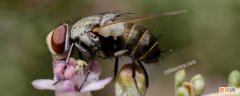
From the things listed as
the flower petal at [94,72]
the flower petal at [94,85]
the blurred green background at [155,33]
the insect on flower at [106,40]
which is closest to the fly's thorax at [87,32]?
the insect on flower at [106,40]

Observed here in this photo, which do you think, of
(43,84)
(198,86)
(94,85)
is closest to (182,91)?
(198,86)

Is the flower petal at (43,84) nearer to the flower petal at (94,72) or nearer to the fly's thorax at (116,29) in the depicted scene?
the flower petal at (94,72)

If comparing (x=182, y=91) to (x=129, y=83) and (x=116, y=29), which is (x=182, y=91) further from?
(x=116, y=29)

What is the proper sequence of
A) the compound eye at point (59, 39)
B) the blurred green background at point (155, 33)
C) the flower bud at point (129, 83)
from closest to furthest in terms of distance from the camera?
the flower bud at point (129, 83), the compound eye at point (59, 39), the blurred green background at point (155, 33)

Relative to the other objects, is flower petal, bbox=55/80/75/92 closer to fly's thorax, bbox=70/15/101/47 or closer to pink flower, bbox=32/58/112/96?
pink flower, bbox=32/58/112/96

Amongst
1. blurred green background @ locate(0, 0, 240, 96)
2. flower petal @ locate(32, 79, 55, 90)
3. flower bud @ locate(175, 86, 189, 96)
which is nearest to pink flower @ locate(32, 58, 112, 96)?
flower petal @ locate(32, 79, 55, 90)

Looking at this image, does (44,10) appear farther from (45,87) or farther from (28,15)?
(45,87)
